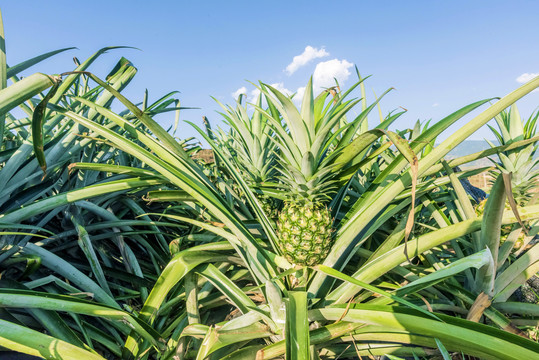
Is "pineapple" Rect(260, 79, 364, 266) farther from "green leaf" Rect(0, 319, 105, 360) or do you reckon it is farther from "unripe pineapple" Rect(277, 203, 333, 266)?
"green leaf" Rect(0, 319, 105, 360)

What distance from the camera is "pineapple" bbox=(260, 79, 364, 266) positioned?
996 mm

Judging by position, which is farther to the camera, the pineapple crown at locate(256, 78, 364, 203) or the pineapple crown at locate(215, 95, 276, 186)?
the pineapple crown at locate(215, 95, 276, 186)

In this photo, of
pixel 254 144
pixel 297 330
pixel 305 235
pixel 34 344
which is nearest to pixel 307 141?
pixel 305 235

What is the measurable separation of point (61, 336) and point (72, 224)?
2.22 ft

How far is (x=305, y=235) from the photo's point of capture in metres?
0.99

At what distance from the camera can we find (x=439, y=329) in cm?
69

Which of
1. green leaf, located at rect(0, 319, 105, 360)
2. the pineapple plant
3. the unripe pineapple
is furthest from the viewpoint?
the pineapple plant

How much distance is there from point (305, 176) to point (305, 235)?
227mm

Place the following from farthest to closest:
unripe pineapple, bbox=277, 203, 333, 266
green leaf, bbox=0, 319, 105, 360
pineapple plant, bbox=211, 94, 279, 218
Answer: pineapple plant, bbox=211, 94, 279, 218 → unripe pineapple, bbox=277, 203, 333, 266 → green leaf, bbox=0, 319, 105, 360

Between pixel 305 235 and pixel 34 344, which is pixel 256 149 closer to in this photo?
pixel 305 235

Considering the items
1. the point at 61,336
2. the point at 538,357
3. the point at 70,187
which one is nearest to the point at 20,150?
the point at 70,187

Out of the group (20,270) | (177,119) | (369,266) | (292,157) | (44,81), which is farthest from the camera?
(177,119)

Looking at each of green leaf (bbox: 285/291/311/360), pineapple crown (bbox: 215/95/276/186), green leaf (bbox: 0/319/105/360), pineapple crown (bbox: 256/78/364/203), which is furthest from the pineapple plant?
green leaf (bbox: 0/319/105/360)

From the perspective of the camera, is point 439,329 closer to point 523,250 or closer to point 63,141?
point 523,250
